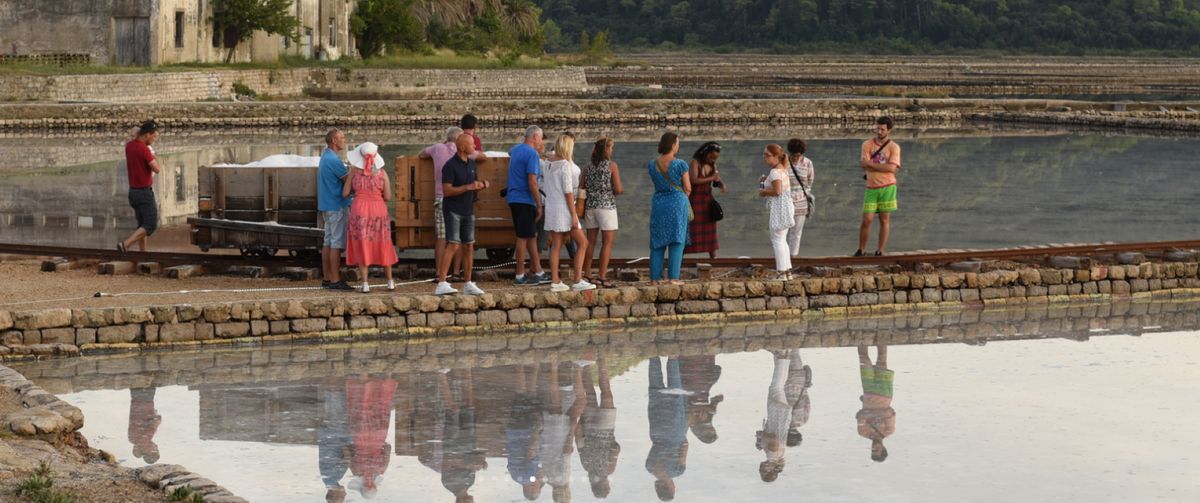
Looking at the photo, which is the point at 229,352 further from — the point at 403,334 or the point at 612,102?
the point at 612,102

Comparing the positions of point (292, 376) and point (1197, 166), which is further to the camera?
point (1197, 166)

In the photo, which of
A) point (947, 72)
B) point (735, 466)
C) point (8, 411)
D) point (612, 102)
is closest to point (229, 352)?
point (8, 411)

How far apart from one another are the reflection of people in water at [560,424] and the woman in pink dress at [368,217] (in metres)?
2.33

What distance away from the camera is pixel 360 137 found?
132ft

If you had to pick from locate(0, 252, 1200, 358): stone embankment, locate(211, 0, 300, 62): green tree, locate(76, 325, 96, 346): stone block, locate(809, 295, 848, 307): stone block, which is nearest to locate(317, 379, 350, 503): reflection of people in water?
locate(0, 252, 1200, 358): stone embankment

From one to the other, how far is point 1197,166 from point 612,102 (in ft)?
67.0

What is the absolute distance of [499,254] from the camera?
15.7m

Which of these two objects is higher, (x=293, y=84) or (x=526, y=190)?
(x=293, y=84)

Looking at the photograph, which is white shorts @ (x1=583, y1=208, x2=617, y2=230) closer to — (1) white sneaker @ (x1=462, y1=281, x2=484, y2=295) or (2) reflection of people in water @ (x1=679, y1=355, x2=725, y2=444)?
(1) white sneaker @ (x1=462, y1=281, x2=484, y2=295)

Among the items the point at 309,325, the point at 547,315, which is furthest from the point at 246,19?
the point at 309,325

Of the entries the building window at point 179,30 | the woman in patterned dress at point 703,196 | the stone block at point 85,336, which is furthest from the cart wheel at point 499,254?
→ the building window at point 179,30

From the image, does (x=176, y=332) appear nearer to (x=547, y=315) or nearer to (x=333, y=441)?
(x=547, y=315)

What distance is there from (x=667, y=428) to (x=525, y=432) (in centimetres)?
86

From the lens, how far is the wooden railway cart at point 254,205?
1566 centimetres
